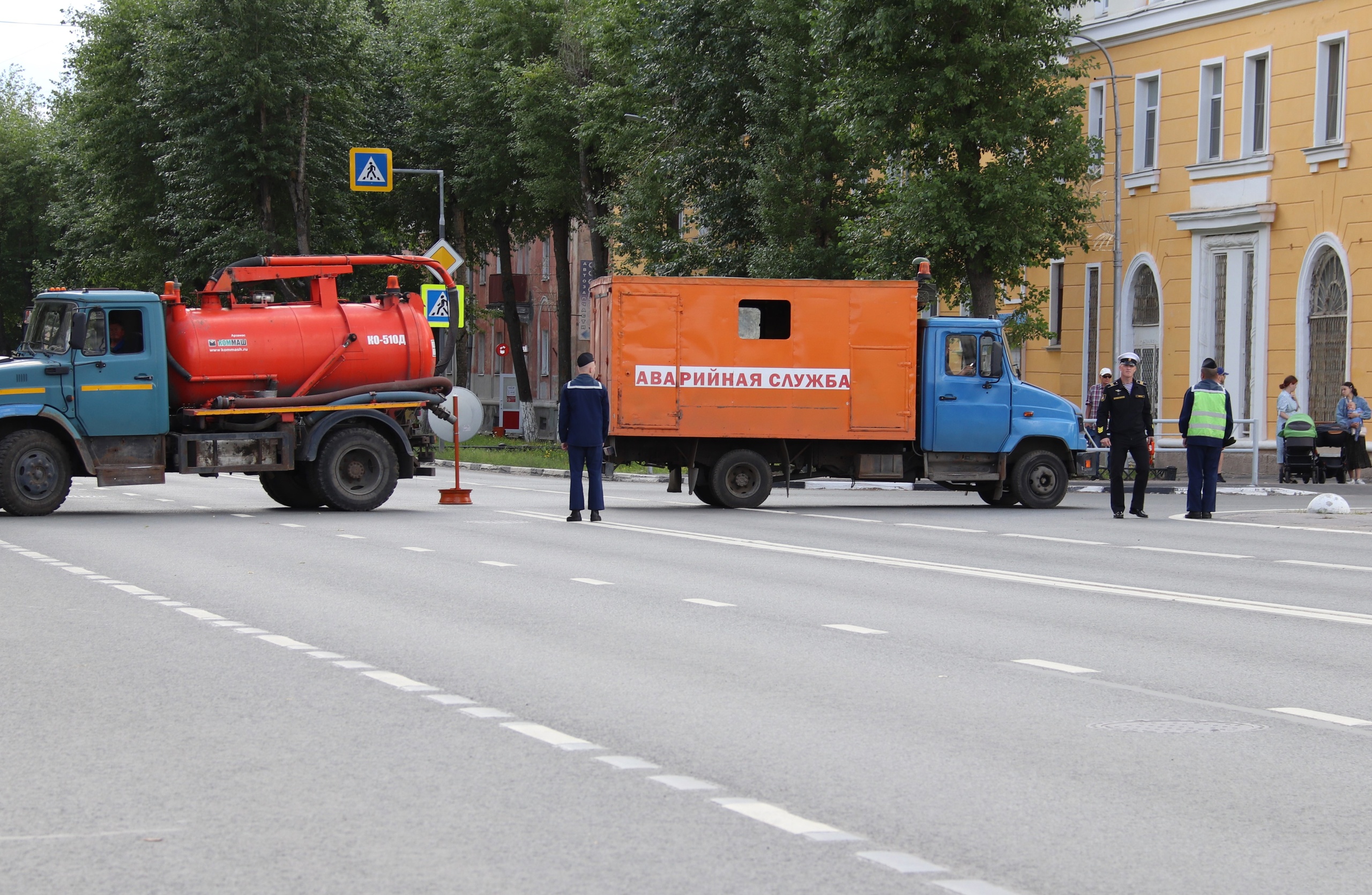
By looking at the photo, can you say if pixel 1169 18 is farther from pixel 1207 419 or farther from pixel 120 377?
pixel 120 377

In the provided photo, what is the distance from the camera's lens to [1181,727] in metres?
8.21

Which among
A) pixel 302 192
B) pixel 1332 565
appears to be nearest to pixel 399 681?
pixel 1332 565

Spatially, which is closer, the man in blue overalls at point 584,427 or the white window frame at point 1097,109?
the man in blue overalls at point 584,427

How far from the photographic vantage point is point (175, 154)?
51.3 metres

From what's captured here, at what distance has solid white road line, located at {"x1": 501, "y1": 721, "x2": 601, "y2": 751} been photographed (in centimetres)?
761

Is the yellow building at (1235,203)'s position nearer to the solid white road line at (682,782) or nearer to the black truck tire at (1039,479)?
the black truck tire at (1039,479)

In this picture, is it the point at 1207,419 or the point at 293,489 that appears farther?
the point at 293,489

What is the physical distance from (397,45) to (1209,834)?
59289mm

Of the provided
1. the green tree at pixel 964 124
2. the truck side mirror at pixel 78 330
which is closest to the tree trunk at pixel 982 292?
the green tree at pixel 964 124

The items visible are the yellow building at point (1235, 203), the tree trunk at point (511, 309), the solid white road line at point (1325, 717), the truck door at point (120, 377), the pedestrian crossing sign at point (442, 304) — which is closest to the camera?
the solid white road line at point (1325, 717)

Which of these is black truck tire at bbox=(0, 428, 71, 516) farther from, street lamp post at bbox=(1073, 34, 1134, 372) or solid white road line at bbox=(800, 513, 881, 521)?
street lamp post at bbox=(1073, 34, 1134, 372)

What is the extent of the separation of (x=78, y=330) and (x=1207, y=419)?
13.3 m

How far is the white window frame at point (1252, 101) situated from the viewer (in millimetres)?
36469

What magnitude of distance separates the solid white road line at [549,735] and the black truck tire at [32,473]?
15182 millimetres
